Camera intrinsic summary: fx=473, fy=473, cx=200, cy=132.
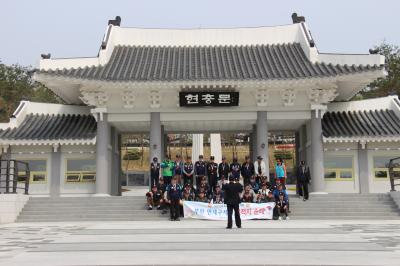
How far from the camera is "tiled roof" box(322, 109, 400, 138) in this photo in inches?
792

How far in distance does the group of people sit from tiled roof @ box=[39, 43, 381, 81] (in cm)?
371

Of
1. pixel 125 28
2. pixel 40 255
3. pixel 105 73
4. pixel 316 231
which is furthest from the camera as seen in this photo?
pixel 125 28

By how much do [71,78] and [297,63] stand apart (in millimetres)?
9980

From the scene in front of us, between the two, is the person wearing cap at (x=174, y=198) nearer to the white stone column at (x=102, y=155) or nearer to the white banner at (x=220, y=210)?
the white banner at (x=220, y=210)

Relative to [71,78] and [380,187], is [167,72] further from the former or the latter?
[380,187]

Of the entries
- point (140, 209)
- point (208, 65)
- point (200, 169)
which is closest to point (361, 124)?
point (208, 65)

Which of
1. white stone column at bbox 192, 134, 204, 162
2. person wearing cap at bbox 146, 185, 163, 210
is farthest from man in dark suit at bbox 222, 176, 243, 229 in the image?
white stone column at bbox 192, 134, 204, 162

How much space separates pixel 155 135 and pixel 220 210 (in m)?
5.51

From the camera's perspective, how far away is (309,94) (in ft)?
66.1

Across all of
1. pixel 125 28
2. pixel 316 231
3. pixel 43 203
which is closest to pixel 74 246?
pixel 316 231

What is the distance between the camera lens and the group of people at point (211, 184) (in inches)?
629

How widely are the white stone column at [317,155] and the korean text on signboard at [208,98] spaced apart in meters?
3.52

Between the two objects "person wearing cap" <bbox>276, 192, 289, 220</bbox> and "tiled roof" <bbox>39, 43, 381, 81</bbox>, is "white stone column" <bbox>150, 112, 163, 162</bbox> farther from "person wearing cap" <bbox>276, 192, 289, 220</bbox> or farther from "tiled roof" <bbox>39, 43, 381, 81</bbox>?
"person wearing cap" <bbox>276, 192, 289, 220</bbox>

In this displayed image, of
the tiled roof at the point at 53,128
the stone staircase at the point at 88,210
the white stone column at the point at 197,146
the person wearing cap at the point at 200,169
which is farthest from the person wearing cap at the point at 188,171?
the white stone column at the point at 197,146
